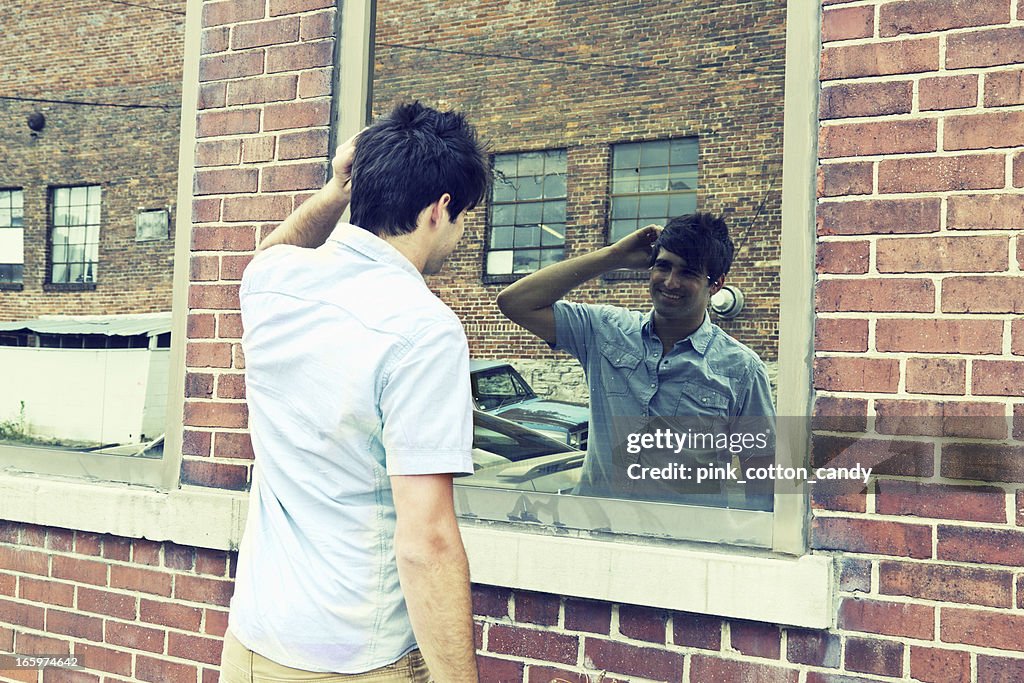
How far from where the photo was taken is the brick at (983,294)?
7.86ft

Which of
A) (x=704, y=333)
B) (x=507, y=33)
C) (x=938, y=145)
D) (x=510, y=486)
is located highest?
(x=507, y=33)

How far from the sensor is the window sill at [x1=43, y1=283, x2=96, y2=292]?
394cm

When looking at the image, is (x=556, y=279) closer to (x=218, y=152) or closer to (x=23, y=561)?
(x=218, y=152)

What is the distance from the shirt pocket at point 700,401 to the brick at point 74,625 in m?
2.36

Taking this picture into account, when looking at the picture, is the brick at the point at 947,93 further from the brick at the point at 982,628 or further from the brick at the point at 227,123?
the brick at the point at 227,123

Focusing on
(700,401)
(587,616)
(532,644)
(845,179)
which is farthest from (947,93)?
(532,644)

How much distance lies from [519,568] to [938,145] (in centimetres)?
167

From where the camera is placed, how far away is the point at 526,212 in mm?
3166

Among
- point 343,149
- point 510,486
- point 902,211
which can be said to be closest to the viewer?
point 343,149

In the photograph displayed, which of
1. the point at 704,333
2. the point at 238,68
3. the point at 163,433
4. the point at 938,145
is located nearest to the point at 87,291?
the point at 163,433

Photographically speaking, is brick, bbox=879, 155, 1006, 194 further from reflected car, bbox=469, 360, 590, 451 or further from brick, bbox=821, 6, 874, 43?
reflected car, bbox=469, 360, 590, 451

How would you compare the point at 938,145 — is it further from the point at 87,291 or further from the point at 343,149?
the point at 87,291

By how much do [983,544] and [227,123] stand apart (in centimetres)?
278

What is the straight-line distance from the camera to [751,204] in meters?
2.83
